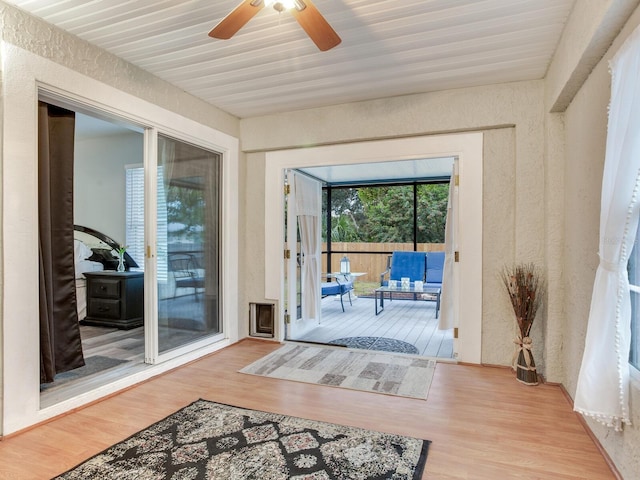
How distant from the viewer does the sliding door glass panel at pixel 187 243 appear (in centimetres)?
331

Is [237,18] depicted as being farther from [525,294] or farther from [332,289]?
[332,289]

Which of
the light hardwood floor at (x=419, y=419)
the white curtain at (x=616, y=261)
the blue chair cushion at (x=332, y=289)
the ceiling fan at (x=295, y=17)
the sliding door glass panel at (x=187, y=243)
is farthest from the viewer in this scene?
the blue chair cushion at (x=332, y=289)

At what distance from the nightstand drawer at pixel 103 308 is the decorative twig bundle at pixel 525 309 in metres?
4.29

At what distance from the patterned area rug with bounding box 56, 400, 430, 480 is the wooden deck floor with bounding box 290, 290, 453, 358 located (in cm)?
185

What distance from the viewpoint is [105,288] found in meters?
4.62

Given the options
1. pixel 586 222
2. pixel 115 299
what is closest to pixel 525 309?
pixel 586 222

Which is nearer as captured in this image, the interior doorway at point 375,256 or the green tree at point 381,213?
the interior doorway at point 375,256

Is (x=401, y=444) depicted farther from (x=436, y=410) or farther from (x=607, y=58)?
(x=607, y=58)

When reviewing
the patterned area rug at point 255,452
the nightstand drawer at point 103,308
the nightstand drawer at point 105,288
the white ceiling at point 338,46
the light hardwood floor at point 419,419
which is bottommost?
the light hardwood floor at point 419,419

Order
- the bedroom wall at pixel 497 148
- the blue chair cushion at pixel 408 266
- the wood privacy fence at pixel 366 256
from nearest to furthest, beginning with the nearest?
the bedroom wall at pixel 497 148
the blue chair cushion at pixel 408 266
the wood privacy fence at pixel 366 256

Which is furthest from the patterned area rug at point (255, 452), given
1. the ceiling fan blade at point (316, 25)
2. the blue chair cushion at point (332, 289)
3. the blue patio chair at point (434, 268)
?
the blue patio chair at point (434, 268)

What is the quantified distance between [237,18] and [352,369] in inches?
107

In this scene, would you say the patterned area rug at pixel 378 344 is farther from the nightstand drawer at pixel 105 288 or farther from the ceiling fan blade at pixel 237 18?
the ceiling fan blade at pixel 237 18

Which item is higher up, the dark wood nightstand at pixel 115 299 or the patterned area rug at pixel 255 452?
the dark wood nightstand at pixel 115 299
